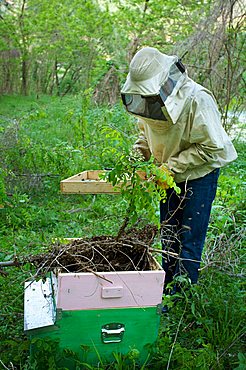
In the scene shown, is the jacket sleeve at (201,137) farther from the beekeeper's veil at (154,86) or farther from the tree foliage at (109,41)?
the tree foliage at (109,41)

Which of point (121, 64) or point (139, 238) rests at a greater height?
point (121, 64)

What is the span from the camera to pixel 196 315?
8.60ft

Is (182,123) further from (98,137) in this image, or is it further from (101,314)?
(98,137)

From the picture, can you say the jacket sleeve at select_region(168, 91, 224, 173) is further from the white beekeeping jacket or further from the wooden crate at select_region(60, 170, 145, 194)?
the wooden crate at select_region(60, 170, 145, 194)

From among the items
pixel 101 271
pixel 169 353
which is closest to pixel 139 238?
pixel 101 271

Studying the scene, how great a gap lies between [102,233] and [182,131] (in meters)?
1.46

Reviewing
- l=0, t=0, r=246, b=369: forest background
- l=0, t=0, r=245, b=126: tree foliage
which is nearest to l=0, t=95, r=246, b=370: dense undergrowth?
l=0, t=0, r=246, b=369: forest background

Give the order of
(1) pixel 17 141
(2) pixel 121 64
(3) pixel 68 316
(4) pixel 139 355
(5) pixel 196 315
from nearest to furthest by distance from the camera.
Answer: (3) pixel 68 316 → (4) pixel 139 355 → (5) pixel 196 315 → (1) pixel 17 141 → (2) pixel 121 64

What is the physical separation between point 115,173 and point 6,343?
102cm

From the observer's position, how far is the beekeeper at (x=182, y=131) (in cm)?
245

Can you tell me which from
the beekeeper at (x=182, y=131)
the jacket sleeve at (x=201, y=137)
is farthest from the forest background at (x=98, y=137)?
the jacket sleeve at (x=201, y=137)

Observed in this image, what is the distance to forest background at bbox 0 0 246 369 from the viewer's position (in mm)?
2535

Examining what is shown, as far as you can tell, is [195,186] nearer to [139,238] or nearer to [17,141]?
[139,238]

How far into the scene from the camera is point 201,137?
2588mm
